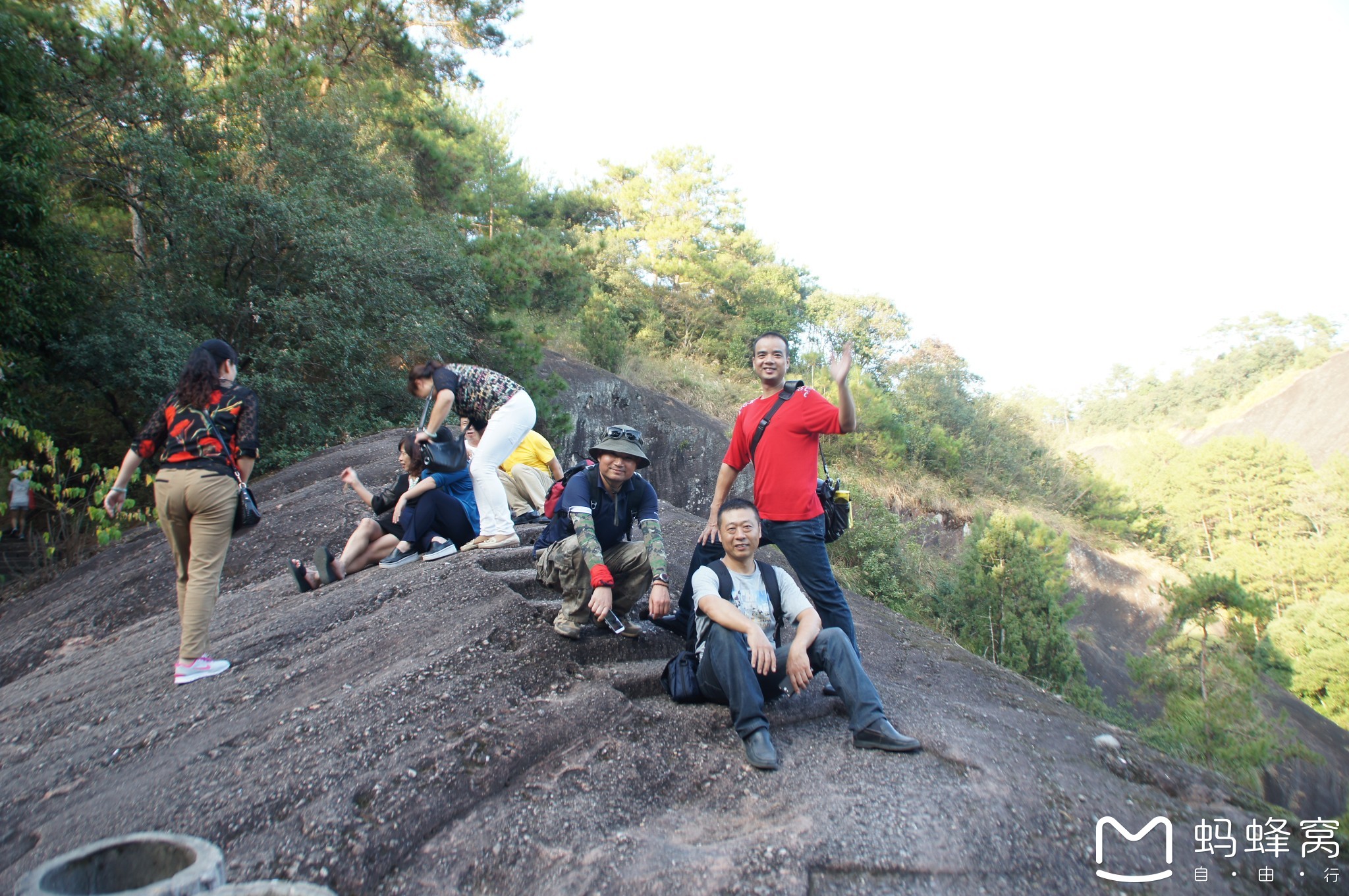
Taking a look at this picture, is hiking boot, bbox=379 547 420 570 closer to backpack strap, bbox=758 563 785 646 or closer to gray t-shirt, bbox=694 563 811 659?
gray t-shirt, bbox=694 563 811 659

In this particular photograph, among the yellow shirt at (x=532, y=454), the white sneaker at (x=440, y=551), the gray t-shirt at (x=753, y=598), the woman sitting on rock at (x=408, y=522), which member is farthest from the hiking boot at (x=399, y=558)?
the gray t-shirt at (x=753, y=598)

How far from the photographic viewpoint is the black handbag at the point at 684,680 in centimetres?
384

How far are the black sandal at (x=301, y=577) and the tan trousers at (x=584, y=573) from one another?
255cm

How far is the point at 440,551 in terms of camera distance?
577 centimetres

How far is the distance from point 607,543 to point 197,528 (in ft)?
7.31

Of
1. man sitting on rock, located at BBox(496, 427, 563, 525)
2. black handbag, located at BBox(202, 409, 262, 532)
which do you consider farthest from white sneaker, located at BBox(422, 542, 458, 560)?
black handbag, located at BBox(202, 409, 262, 532)

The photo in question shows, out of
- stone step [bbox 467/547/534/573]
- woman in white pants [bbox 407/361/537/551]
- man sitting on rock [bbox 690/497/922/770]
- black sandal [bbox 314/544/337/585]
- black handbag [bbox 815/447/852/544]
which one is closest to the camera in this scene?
man sitting on rock [bbox 690/497/922/770]

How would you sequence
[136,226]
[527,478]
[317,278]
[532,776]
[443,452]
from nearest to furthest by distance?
[532,776]
[443,452]
[527,478]
[317,278]
[136,226]

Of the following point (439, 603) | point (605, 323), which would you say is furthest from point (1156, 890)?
point (605, 323)

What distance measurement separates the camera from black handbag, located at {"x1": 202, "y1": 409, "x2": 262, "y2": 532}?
4211 mm

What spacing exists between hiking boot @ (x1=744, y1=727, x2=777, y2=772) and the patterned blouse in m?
3.21

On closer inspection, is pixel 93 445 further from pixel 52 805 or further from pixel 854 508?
pixel 854 508

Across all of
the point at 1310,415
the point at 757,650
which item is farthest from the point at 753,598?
the point at 1310,415

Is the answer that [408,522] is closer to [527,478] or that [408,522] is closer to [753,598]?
[527,478]
